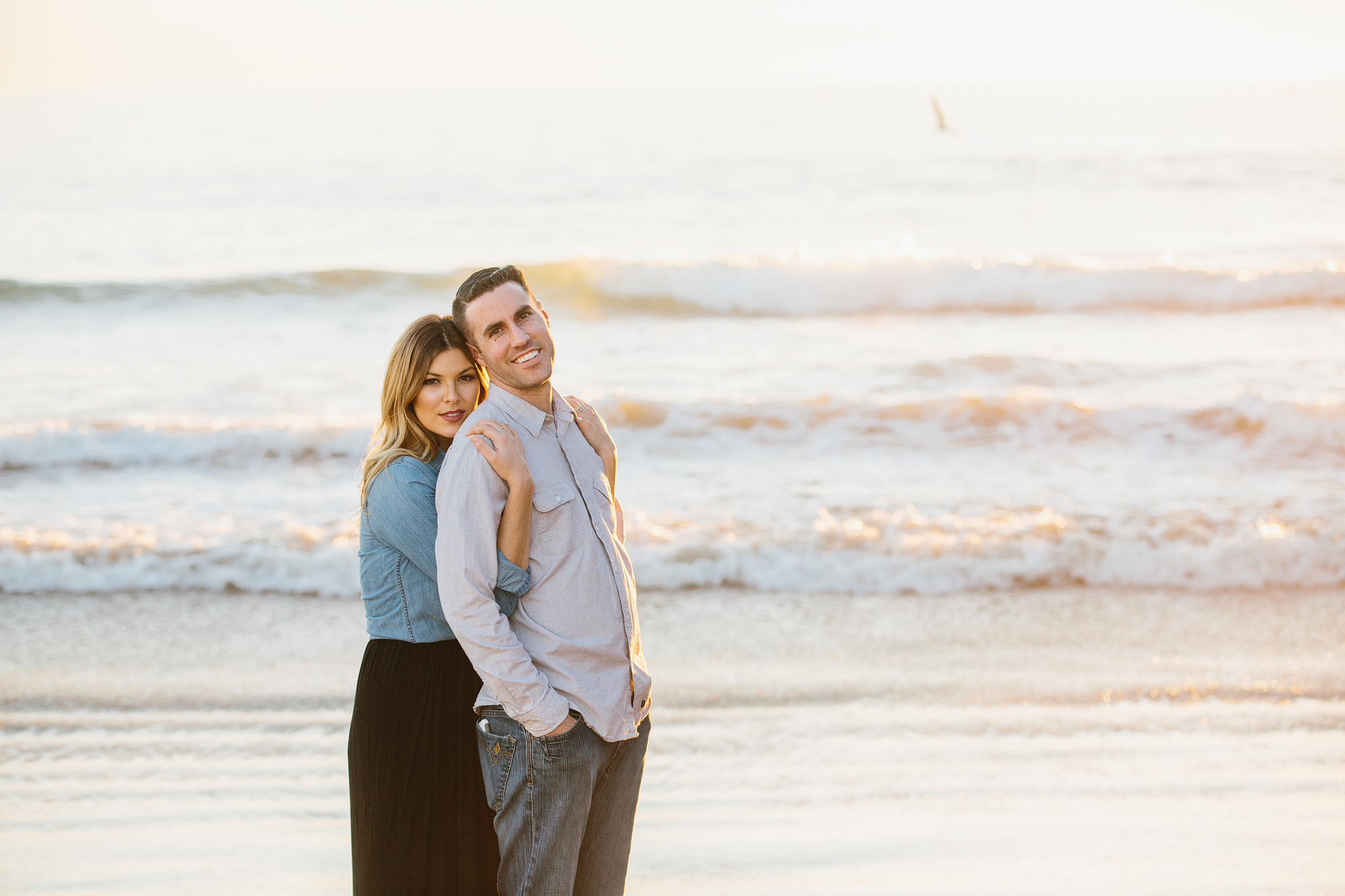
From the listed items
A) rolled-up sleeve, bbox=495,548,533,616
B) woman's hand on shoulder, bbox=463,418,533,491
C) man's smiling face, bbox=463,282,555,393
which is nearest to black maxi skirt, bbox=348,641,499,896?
rolled-up sleeve, bbox=495,548,533,616

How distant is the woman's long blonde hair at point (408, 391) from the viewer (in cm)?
255

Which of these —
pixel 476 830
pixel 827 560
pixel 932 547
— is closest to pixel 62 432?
pixel 827 560

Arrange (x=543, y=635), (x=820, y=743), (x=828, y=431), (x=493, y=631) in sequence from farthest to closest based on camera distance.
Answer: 1. (x=828, y=431)
2. (x=820, y=743)
3. (x=543, y=635)
4. (x=493, y=631)

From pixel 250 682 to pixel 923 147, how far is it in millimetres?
30639

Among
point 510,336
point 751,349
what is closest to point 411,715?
point 510,336

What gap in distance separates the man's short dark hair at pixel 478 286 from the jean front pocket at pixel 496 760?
0.88 m

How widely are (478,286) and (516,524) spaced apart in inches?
22.2

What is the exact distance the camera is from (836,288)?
15.3 meters

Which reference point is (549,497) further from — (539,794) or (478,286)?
(539,794)

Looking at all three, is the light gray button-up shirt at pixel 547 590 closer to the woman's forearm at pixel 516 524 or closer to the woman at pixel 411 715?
the woman's forearm at pixel 516 524

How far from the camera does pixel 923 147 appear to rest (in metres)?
31.8

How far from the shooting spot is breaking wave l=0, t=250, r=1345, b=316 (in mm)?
14836

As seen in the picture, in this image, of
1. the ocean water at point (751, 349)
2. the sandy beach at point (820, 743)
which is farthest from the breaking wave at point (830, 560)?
the sandy beach at point (820, 743)

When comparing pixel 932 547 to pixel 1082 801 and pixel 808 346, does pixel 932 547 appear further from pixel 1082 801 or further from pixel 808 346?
pixel 808 346
